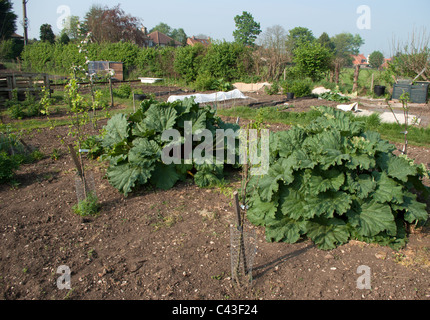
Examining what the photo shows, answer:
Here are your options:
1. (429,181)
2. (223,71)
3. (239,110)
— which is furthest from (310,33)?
(429,181)

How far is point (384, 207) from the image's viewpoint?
11.4ft

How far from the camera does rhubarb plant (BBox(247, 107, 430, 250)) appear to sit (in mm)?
3447

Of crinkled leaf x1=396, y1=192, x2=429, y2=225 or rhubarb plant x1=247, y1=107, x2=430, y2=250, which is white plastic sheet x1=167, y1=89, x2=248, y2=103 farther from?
crinkled leaf x1=396, y1=192, x2=429, y2=225

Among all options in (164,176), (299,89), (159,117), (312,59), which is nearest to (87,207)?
(164,176)

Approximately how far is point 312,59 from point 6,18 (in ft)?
123

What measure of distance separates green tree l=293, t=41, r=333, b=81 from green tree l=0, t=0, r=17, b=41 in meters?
34.7

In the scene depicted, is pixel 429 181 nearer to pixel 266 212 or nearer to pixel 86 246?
pixel 266 212

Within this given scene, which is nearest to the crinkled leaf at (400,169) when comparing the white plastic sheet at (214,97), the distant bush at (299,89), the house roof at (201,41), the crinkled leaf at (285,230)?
the crinkled leaf at (285,230)

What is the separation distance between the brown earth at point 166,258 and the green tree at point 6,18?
4173 cm

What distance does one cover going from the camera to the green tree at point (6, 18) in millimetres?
37469

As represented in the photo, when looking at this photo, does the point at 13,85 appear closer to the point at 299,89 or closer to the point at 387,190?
the point at 299,89

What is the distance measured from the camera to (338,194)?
3.51 meters

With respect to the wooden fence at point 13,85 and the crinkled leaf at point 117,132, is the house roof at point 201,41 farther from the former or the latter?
the crinkled leaf at point 117,132
